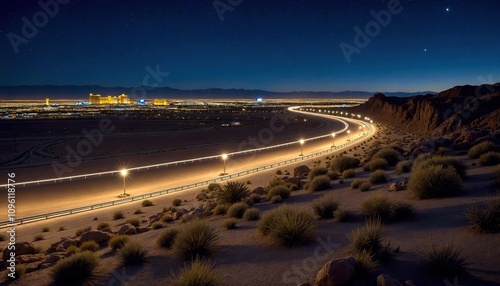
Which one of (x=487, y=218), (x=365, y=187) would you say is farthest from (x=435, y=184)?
(x=487, y=218)

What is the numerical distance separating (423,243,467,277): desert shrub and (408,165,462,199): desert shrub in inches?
188

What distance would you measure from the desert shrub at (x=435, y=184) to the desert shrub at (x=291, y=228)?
4194 mm

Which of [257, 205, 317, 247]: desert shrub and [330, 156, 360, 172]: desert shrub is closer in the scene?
[257, 205, 317, 247]: desert shrub

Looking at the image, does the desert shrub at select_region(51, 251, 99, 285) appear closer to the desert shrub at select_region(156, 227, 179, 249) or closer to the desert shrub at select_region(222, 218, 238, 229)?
the desert shrub at select_region(156, 227, 179, 249)

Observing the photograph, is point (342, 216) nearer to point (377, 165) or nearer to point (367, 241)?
point (367, 241)

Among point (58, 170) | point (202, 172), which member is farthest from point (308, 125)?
point (58, 170)

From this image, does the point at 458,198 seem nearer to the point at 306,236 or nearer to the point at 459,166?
the point at 459,166

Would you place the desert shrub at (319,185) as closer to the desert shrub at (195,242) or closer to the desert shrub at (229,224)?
the desert shrub at (229,224)

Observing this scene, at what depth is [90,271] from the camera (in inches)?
337

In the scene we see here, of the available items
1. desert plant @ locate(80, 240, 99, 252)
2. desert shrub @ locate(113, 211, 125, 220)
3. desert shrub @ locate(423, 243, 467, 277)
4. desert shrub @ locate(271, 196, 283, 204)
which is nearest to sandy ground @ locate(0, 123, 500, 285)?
desert shrub @ locate(423, 243, 467, 277)

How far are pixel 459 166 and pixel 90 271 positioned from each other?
42.2 ft

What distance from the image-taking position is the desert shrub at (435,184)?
1143cm

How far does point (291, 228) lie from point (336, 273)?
2647 millimetres

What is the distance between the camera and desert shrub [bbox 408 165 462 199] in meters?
11.4
